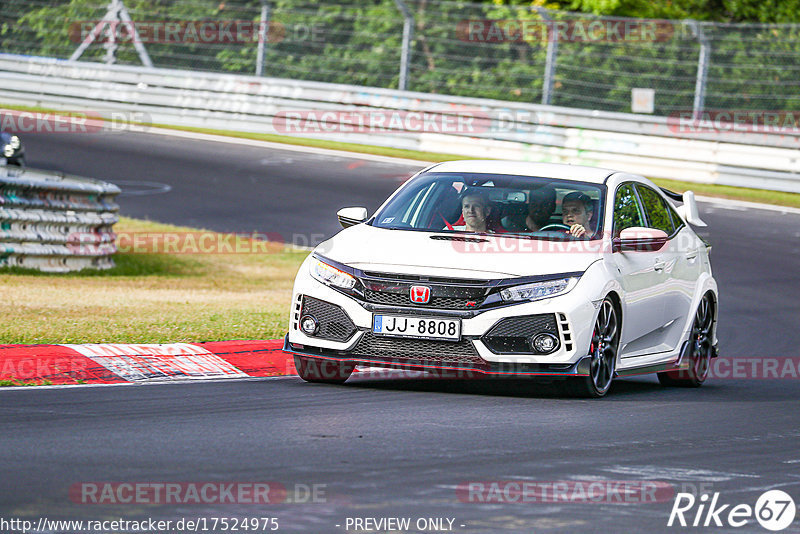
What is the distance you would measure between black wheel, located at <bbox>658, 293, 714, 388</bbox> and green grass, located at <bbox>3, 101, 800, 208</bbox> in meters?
12.3

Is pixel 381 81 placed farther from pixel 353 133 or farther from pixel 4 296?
pixel 4 296

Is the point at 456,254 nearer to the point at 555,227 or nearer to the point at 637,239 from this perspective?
the point at 555,227

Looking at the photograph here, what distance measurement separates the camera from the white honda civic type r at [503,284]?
8.67 meters

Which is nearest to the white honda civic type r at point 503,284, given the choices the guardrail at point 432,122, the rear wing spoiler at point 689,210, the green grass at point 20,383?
the rear wing spoiler at point 689,210

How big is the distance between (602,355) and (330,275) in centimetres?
179

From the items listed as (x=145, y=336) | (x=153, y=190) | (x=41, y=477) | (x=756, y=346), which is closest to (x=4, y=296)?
(x=145, y=336)

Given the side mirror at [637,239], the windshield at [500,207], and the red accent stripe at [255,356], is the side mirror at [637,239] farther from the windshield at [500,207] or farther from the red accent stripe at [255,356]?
the red accent stripe at [255,356]

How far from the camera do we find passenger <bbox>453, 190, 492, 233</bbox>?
964cm

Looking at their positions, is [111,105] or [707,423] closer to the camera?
[707,423]

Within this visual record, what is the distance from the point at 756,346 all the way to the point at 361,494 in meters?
7.76

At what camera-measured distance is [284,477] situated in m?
6.17

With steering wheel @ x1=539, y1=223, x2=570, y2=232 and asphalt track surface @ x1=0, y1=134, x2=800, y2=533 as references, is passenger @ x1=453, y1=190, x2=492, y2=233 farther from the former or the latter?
asphalt track surface @ x1=0, y1=134, x2=800, y2=533

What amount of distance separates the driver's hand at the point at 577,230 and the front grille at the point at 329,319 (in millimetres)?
1717

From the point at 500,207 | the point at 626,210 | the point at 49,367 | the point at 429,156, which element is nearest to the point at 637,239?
the point at 626,210
